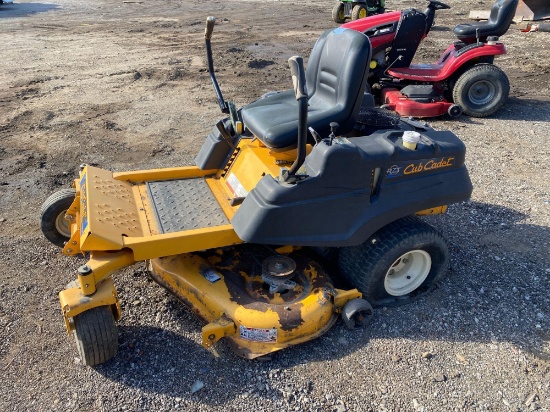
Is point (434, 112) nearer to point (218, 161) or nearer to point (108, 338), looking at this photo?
point (218, 161)

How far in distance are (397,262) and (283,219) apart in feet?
3.30

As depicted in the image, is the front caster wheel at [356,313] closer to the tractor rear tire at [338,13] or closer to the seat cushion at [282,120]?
the seat cushion at [282,120]

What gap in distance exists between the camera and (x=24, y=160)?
520cm

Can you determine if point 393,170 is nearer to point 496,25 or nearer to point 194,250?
point 194,250

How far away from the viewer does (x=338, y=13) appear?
465 inches

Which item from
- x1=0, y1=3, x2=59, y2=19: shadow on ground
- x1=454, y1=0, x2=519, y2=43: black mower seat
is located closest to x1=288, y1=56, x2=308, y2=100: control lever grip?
x1=454, y1=0, x2=519, y2=43: black mower seat

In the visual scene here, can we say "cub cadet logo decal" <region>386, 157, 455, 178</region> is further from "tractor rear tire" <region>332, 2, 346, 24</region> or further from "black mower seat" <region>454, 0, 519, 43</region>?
"tractor rear tire" <region>332, 2, 346, 24</region>

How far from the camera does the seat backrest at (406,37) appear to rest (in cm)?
640

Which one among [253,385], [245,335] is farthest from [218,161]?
[253,385]

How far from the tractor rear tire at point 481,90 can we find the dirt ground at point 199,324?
0.55 feet

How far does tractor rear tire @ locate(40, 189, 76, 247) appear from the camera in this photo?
345 cm

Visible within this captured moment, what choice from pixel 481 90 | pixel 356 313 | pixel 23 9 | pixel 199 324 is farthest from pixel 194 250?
pixel 23 9

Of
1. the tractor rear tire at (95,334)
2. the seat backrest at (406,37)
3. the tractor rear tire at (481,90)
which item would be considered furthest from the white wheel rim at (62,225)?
the tractor rear tire at (481,90)

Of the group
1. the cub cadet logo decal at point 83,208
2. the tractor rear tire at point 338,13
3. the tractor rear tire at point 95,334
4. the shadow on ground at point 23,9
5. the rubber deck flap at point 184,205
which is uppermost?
the cub cadet logo decal at point 83,208
